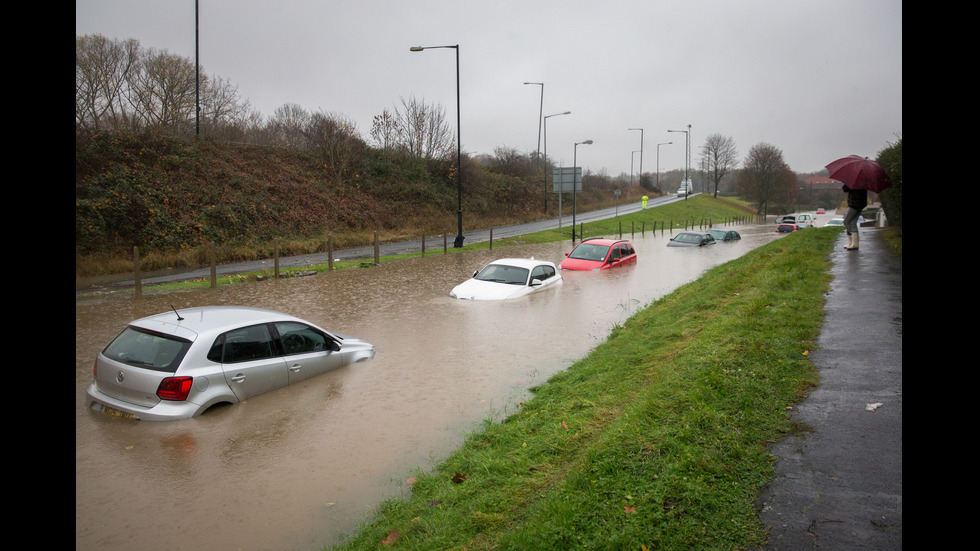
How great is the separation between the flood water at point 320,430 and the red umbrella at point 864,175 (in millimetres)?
5593

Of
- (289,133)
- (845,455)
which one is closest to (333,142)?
(289,133)

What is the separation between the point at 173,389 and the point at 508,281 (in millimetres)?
10441

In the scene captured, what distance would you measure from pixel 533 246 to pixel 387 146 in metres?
21.1

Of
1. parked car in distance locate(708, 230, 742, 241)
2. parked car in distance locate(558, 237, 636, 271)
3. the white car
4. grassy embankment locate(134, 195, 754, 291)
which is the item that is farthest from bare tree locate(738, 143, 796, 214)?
the white car

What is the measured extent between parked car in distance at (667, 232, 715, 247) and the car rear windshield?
29.4 m

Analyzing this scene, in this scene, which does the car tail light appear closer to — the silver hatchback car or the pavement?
the silver hatchback car

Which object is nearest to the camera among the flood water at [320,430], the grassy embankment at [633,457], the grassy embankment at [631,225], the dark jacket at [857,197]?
the grassy embankment at [633,457]

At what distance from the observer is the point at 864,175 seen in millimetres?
13562

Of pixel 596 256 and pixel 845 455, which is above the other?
pixel 596 256

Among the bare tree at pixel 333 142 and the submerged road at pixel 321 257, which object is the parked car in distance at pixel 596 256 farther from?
the bare tree at pixel 333 142

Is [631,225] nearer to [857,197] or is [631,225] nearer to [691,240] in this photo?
[691,240]

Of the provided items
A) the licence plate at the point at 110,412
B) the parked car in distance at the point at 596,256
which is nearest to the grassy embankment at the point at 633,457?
the licence plate at the point at 110,412

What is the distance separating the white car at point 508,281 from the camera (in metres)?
15.9
